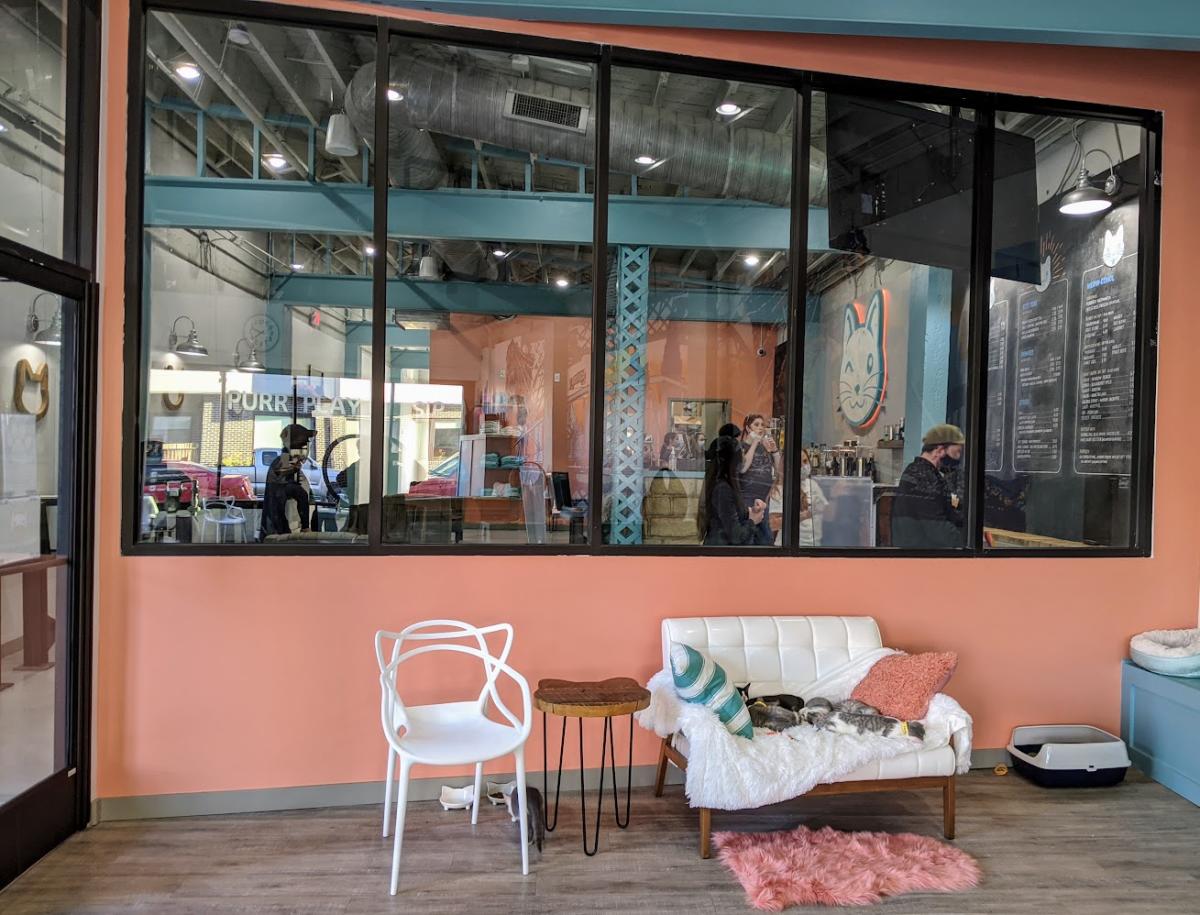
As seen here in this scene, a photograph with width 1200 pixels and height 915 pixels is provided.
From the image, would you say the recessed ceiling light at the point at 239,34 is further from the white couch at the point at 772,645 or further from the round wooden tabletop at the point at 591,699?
the white couch at the point at 772,645

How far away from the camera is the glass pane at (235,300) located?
3.33 m

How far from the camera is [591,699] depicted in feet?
8.98

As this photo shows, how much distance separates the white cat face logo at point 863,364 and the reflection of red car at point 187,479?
350cm

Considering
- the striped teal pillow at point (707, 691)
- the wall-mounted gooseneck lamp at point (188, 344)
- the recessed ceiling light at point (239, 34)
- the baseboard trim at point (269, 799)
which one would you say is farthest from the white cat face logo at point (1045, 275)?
the wall-mounted gooseneck lamp at point (188, 344)

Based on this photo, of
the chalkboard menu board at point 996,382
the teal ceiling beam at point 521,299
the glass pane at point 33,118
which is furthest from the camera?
the teal ceiling beam at point 521,299

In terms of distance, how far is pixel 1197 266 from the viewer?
3949 mm

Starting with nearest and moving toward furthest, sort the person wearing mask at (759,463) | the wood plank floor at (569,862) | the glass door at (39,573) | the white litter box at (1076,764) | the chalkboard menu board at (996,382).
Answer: the wood plank floor at (569,862)
the glass door at (39,573)
the white litter box at (1076,764)
the chalkboard menu board at (996,382)
the person wearing mask at (759,463)

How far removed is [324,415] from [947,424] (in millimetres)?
3423

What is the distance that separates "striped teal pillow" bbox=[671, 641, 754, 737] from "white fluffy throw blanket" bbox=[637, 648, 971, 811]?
0.04m

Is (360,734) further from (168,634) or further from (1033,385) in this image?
(1033,385)

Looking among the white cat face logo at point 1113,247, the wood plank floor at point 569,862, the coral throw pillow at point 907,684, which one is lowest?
the wood plank floor at point 569,862

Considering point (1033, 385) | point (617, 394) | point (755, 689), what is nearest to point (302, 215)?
point (617, 394)

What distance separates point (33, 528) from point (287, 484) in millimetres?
1079

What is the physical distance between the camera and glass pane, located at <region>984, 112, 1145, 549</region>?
157 inches
